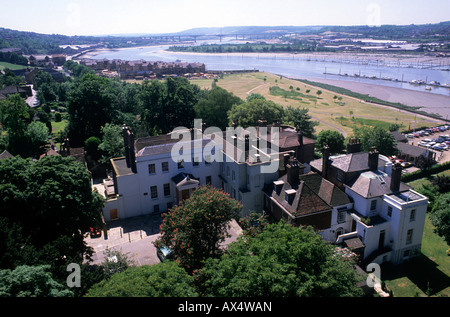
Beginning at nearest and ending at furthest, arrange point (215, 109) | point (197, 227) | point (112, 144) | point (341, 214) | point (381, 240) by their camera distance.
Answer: point (197, 227)
point (381, 240)
point (341, 214)
point (112, 144)
point (215, 109)

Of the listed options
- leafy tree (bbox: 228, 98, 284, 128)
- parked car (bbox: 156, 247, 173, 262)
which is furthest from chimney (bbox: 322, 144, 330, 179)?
leafy tree (bbox: 228, 98, 284, 128)

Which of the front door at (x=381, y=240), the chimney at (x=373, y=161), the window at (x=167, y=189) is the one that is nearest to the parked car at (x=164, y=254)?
the window at (x=167, y=189)

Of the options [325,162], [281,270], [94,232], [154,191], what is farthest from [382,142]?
[94,232]

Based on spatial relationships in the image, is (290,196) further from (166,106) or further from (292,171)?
(166,106)

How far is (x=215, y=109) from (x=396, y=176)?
117 feet

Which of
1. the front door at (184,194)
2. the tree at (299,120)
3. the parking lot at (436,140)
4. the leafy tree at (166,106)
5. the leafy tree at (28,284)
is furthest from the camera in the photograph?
the parking lot at (436,140)

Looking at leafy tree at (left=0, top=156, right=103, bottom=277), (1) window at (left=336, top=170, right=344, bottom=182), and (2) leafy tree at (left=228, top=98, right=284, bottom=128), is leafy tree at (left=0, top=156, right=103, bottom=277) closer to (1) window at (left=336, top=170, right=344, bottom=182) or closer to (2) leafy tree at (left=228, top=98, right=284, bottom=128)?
(1) window at (left=336, top=170, right=344, bottom=182)

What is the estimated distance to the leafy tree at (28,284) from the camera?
16.0m

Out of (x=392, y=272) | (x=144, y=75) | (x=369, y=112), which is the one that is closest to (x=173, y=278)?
(x=392, y=272)

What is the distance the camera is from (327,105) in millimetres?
103000

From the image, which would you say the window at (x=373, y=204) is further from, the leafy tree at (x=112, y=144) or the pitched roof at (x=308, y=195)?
the leafy tree at (x=112, y=144)

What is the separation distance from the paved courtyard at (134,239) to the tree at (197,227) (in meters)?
5.04

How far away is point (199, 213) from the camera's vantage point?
938 inches

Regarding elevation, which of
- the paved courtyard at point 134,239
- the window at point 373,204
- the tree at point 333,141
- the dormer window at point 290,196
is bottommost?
the paved courtyard at point 134,239
